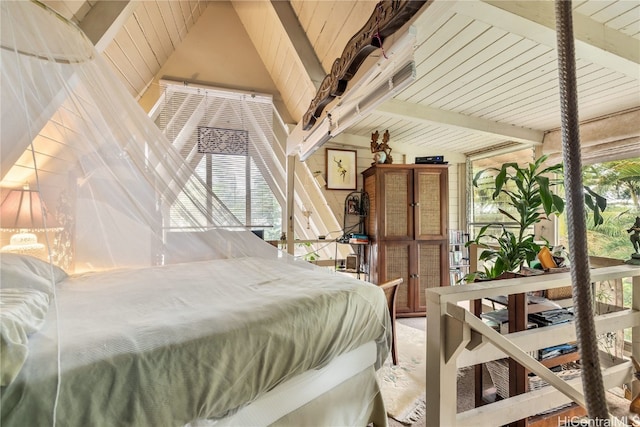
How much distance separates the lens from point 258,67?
3.66 meters

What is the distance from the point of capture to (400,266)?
3.13 m

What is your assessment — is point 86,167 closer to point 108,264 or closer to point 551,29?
point 108,264

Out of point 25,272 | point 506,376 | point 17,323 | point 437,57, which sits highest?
point 437,57

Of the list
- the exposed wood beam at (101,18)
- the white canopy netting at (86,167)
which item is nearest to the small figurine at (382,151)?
the white canopy netting at (86,167)

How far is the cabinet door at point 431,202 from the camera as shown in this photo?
10.5 feet

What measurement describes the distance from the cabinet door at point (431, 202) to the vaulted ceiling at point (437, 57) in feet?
1.94

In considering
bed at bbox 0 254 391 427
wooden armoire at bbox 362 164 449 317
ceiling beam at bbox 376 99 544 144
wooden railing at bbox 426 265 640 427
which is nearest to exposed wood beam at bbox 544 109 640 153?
ceiling beam at bbox 376 99 544 144

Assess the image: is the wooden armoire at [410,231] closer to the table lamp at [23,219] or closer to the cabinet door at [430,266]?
the cabinet door at [430,266]

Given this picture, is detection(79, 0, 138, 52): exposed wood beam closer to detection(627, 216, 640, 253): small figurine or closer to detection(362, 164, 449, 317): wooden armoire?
detection(362, 164, 449, 317): wooden armoire

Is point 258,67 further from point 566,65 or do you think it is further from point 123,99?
point 566,65

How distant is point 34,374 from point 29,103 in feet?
3.25

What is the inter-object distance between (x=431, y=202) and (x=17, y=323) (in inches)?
130

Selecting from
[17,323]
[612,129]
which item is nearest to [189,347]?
[17,323]

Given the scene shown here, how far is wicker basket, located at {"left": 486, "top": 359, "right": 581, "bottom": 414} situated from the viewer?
1.36 m
